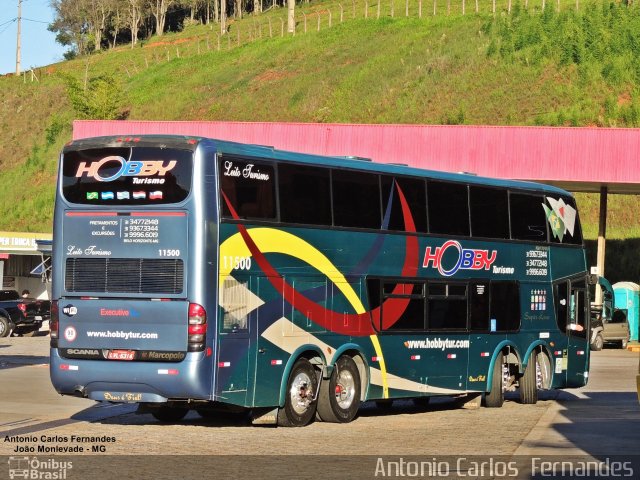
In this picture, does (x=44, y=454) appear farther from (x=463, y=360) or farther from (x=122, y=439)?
(x=463, y=360)

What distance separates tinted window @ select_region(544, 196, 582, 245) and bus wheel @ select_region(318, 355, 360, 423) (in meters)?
6.56

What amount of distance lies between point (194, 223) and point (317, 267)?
2756 millimetres

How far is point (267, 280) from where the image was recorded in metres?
17.6

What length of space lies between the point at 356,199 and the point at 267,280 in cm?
254

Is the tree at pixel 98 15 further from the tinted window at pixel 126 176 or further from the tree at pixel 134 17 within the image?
the tinted window at pixel 126 176

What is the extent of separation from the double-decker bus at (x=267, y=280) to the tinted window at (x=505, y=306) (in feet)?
0.24

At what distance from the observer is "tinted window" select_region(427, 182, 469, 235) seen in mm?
21125

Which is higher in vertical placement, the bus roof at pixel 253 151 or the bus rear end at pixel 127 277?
the bus roof at pixel 253 151

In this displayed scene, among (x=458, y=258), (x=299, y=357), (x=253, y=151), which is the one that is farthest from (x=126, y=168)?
(x=458, y=258)

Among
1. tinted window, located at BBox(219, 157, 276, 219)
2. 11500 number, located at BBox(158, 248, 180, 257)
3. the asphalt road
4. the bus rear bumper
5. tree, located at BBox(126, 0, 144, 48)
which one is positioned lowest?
the asphalt road

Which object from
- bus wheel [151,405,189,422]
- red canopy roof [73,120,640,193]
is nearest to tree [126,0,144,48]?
red canopy roof [73,120,640,193]

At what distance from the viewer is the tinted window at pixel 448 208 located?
21125 millimetres

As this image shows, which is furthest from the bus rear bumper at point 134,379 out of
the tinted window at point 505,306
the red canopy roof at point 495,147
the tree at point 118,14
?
the tree at point 118,14

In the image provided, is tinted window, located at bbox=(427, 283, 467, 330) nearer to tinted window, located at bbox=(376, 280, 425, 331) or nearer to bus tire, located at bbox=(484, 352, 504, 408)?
tinted window, located at bbox=(376, 280, 425, 331)
